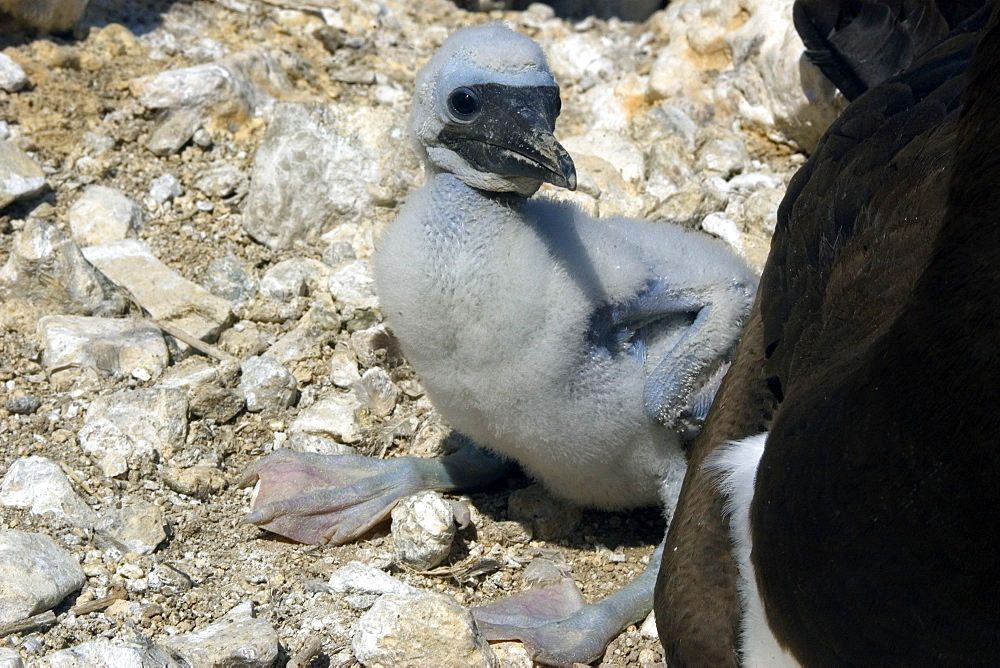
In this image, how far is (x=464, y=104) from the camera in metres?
3.37

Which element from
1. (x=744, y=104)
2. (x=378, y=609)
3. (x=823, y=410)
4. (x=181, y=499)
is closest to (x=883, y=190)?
(x=823, y=410)

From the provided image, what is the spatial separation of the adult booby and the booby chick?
1.21 ft

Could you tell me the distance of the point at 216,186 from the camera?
4.97 metres

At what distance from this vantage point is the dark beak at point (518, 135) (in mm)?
3205

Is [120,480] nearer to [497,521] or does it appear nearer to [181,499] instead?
[181,499]

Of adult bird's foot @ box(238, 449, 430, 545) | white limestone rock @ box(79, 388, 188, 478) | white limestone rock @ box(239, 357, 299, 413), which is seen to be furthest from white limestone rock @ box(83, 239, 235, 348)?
adult bird's foot @ box(238, 449, 430, 545)

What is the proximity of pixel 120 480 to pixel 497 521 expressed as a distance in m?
1.16

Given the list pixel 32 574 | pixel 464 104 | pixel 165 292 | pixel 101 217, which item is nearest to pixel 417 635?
pixel 32 574

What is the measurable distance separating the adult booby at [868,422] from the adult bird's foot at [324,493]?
1102 mm

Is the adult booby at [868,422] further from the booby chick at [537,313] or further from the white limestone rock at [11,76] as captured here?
the white limestone rock at [11,76]

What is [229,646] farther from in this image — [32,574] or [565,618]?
[565,618]

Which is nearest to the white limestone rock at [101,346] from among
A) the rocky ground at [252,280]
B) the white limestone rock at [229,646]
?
the rocky ground at [252,280]

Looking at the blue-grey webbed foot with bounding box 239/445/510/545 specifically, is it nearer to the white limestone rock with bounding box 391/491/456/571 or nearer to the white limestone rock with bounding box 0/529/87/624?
the white limestone rock with bounding box 391/491/456/571

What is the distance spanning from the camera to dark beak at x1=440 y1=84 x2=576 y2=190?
3205 mm
